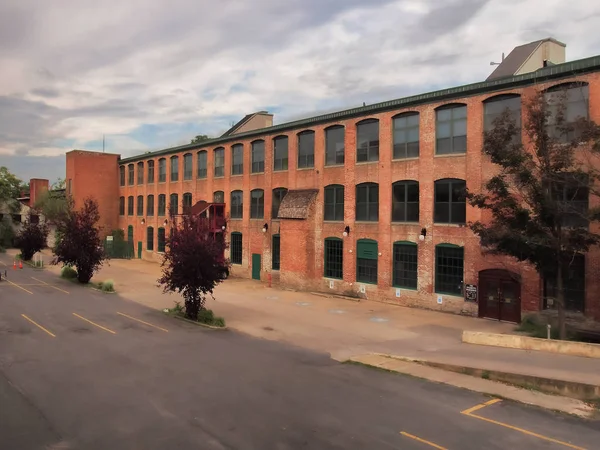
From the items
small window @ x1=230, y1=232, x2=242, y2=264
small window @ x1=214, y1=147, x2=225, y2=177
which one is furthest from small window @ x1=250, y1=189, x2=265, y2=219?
small window @ x1=214, y1=147, x2=225, y2=177

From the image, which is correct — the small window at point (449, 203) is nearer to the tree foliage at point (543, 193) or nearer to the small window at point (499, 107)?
the small window at point (499, 107)

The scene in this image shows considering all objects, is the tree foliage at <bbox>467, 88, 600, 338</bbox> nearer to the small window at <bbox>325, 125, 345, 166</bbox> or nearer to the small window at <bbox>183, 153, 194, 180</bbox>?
the small window at <bbox>325, 125, 345, 166</bbox>

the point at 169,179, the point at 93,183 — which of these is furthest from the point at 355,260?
the point at 93,183

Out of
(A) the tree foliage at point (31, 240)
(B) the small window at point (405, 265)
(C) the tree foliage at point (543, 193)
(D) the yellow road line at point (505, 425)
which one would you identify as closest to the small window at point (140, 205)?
(A) the tree foliage at point (31, 240)

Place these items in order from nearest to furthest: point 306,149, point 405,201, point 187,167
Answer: point 405,201 < point 306,149 < point 187,167

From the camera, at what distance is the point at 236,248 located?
39406 mm

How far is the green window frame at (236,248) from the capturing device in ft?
128

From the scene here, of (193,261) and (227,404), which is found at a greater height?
(193,261)

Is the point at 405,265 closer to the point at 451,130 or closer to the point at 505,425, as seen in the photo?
the point at 451,130

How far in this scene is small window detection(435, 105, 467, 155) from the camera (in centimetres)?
2406

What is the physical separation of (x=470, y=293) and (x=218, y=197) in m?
24.0

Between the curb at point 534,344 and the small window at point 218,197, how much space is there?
27.0 metres

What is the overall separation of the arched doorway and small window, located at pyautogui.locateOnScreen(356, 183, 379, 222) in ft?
23.1

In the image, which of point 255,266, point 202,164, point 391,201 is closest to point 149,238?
point 202,164
